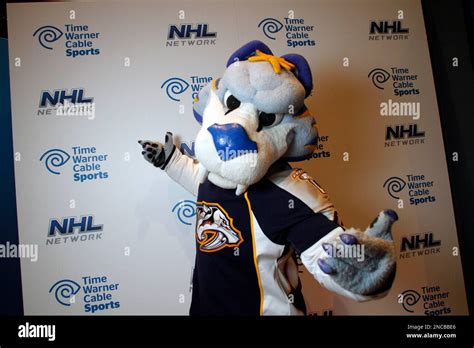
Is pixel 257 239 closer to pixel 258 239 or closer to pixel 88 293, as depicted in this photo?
pixel 258 239

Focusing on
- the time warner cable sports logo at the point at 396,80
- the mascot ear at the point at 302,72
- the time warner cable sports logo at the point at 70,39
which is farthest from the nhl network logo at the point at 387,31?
the time warner cable sports logo at the point at 70,39

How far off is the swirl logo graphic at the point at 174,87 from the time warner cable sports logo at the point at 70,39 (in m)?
0.28

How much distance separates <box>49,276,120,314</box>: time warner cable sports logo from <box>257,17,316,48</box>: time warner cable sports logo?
108 centimetres

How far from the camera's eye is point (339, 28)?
166 centimetres

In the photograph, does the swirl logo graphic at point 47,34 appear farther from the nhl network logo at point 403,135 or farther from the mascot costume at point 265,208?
the nhl network logo at point 403,135

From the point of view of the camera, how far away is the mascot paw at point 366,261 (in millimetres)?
985

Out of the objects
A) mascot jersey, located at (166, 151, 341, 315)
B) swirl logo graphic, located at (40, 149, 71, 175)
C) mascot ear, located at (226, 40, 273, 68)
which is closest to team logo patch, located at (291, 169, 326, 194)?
mascot jersey, located at (166, 151, 341, 315)

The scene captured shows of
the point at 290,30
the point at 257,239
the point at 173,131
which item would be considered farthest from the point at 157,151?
the point at 290,30

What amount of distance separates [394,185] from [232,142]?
863 millimetres

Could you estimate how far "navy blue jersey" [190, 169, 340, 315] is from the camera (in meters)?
1.13

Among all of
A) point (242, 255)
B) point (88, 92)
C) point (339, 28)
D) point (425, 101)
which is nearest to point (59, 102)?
point (88, 92)

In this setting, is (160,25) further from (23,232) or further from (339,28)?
(23,232)

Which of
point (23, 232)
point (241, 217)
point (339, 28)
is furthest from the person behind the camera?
point (339, 28)

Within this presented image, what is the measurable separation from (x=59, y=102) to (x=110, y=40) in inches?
11.5
